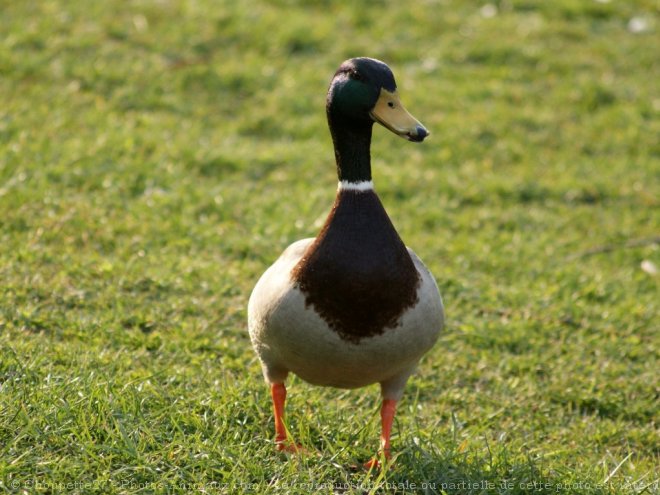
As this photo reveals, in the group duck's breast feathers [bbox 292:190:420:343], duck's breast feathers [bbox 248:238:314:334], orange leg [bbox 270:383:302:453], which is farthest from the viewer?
orange leg [bbox 270:383:302:453]

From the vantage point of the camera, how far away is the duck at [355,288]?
3.30m

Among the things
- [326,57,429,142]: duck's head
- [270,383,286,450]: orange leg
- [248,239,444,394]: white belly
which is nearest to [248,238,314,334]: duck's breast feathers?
[248,239,444,394]: white belly

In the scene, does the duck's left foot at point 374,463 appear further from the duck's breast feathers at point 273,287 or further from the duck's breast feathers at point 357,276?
the duck's breast feathers at point 273,287

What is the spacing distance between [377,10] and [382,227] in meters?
5.50

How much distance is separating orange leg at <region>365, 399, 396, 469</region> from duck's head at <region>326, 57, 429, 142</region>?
101 cm

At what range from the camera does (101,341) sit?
4.21 metres

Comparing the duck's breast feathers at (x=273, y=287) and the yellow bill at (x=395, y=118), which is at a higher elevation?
the yellow bill at (x=395, y=118)

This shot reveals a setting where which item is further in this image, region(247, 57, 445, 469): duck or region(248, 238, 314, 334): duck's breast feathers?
region(248, 238, 314, 334): duck's breast feathers

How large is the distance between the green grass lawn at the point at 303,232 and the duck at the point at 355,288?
36 cm

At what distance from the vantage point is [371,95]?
133 inches

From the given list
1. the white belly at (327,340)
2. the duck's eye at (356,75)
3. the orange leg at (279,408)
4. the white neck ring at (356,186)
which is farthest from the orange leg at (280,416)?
the duck's eye at (356,75)

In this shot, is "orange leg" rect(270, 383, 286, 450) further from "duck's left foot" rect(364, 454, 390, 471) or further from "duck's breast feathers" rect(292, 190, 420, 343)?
"duck's breast feathers" rect(292, 190, 420, 343)

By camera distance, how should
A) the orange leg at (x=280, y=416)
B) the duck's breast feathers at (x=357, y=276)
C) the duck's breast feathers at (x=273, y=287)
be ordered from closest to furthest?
the duck's breast feathers at (x=357, y=276) → the duck's breast feathers at (x=273, y=287) → the orange leg at (x=280, y=416)

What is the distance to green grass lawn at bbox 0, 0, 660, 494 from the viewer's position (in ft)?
11.3
